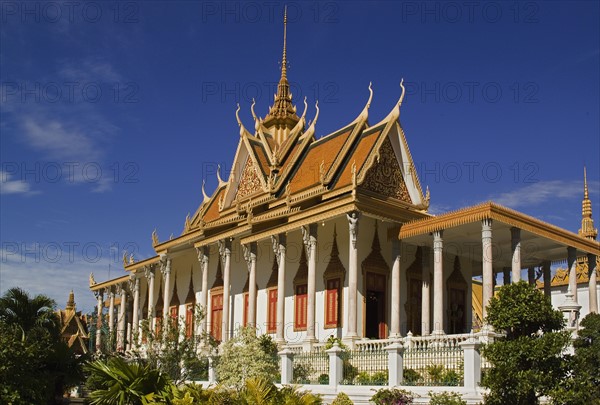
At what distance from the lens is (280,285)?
23.7 metres

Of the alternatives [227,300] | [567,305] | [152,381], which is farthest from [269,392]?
[227,300]

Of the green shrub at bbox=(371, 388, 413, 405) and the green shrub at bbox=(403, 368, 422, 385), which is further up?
the green shrub at bbox=(403, 368, 422, 385)

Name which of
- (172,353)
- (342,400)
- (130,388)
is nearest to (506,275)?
(172,353)

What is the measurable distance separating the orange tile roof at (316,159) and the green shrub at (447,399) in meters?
12.1

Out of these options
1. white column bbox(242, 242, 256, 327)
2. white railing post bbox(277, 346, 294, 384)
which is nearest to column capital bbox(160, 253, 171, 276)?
white column bbox(242, 242, 256, 327)

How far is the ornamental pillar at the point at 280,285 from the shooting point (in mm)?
23422

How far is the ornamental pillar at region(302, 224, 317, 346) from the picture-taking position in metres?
21.5

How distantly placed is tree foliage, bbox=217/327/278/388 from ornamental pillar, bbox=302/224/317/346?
315 centimetres

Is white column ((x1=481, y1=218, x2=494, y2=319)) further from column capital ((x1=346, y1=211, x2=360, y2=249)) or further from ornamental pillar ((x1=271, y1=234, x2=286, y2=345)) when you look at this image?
ornamental pillar ((x1=271, y1=234, x2=286, y2=345))

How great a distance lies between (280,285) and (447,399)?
11.1 metres

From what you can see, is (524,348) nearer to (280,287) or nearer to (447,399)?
(447,399)

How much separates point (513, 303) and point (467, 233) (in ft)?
Answer: 30.0

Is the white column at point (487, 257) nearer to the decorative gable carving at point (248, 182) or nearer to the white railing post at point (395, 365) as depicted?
the white railing post at point (395, 365)

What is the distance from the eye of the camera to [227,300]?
2666 cm
